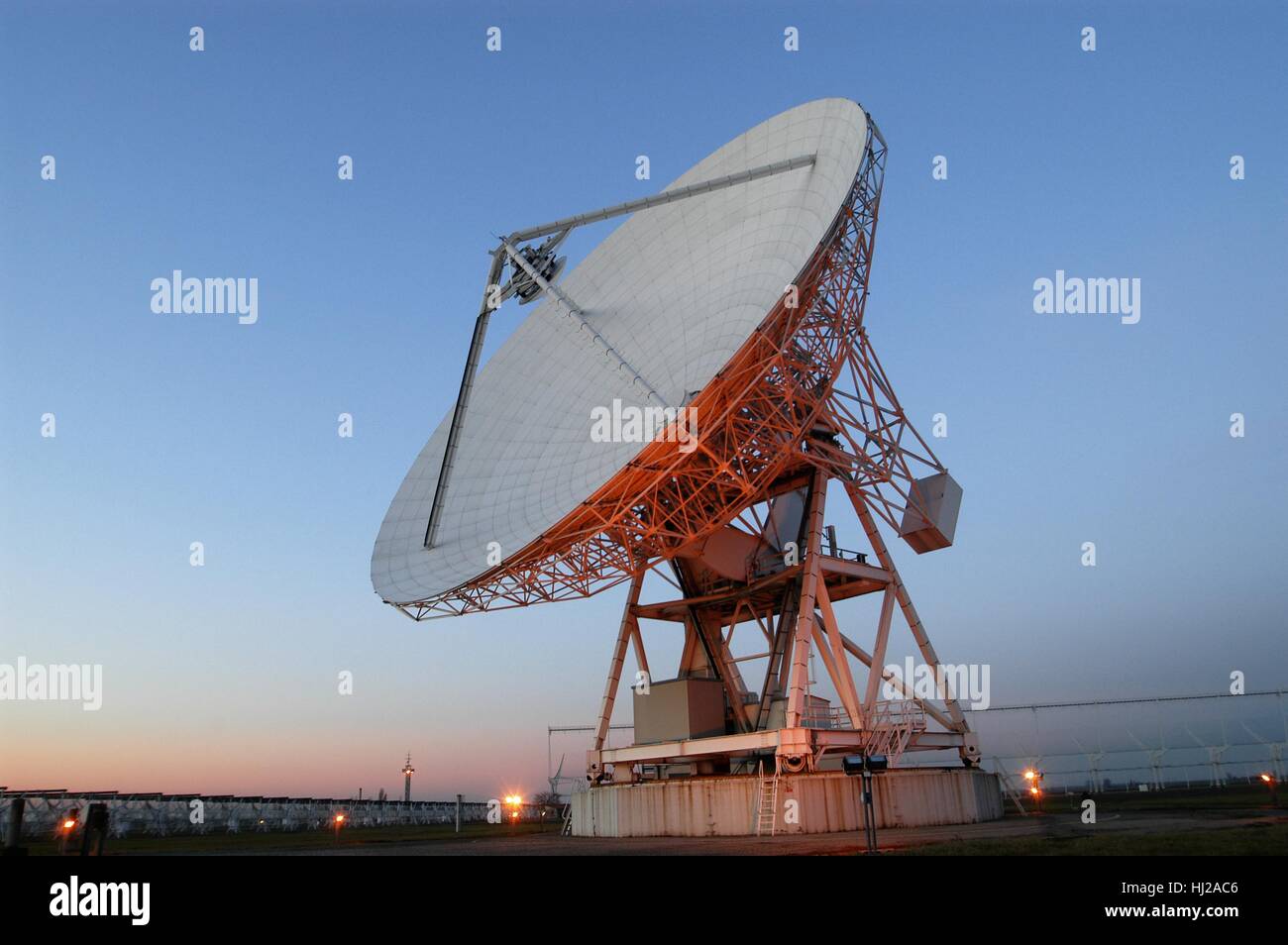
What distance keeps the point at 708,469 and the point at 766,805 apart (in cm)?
1037

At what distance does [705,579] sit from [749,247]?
562 inches

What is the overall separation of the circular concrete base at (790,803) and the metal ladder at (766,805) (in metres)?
0.10

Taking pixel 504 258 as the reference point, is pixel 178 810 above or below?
below

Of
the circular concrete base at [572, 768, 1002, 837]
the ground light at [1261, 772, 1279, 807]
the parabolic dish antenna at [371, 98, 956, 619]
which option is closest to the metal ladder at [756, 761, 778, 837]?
the circular concrete base at [572, 768, 1002, 837]

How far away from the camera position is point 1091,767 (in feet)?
260

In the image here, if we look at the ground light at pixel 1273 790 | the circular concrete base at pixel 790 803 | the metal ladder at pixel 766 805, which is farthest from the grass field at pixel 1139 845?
the ground light at pixel 1273 790

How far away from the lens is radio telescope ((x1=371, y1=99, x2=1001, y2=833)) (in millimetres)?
28594

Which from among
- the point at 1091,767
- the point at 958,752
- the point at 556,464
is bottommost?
the point at 1091,767

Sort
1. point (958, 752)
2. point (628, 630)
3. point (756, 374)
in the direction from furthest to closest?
1. point (628, 630)
2. point (958, 752)
3. point (756, 374)

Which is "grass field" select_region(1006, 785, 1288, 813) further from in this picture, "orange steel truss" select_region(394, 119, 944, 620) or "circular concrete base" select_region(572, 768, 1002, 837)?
"orange steel truss" select_region(394, 119, 944, 620)

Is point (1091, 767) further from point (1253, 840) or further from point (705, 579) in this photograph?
point (1253, 840)

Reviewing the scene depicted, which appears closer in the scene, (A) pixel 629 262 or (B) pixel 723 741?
(B) pixel 723 741
